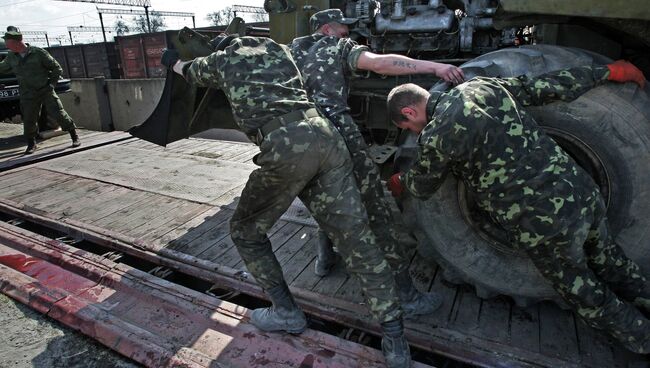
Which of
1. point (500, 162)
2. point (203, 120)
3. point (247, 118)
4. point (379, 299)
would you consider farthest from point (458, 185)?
point (203, 120)

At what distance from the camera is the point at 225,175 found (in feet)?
17.5

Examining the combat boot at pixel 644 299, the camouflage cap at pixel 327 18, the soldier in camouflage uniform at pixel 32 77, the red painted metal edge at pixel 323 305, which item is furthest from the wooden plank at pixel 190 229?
the soldier in camouflage uniform at pixel 32 77

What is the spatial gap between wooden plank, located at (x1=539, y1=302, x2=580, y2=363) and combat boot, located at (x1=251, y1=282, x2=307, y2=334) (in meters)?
1.33

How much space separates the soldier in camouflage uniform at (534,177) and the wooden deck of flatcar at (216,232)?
359 millimetres

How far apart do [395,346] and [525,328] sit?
79 cm

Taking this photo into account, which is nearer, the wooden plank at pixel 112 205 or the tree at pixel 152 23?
the wooden plank at pixel 112 205

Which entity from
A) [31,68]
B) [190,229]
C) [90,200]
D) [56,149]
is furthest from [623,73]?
[31,68]

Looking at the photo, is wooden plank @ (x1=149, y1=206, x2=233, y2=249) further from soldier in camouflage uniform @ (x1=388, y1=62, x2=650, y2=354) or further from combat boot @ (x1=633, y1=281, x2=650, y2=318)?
combat boot @ (x1=633, y1=281, x2=650, y2=318)

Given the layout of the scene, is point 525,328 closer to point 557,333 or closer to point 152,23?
point 557,333

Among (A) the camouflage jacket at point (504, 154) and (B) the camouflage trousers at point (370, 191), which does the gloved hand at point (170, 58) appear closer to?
(B) the camouflage trousers at point (370, 191)

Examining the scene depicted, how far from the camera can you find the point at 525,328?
8.12 ft

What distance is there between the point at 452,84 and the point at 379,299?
4.03 feet

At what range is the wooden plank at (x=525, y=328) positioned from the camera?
235 cm

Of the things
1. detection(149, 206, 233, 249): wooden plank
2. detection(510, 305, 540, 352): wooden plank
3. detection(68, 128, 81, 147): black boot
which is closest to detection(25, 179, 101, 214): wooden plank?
detection(149, 206, 233, 249): wooden plank
